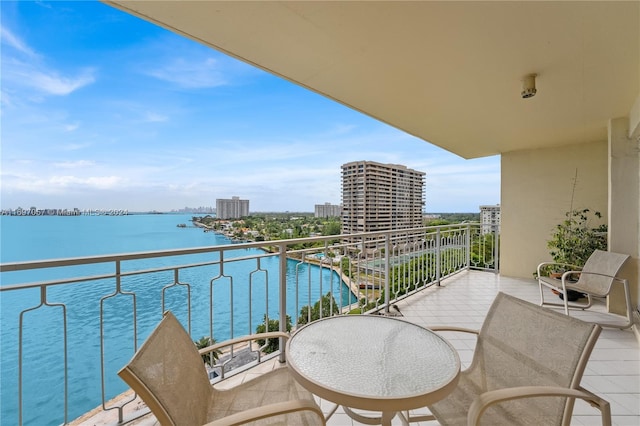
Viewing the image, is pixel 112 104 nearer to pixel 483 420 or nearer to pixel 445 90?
pixel 445 90

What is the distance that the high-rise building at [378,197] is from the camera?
8195 mm

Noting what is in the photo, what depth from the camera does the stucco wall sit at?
4.63 m

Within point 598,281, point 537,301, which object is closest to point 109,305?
point 598,281

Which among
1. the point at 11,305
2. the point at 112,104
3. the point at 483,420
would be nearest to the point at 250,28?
the point at 11,305

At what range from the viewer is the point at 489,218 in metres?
6.10

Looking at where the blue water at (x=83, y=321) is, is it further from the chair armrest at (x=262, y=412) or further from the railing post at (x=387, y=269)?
the railing post at (x=387, y=269)

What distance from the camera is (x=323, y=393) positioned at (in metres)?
1.02

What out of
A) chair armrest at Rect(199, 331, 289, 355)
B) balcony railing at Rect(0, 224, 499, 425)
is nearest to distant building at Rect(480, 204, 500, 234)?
balcony railing at Rect(0, 224, 499, 425)

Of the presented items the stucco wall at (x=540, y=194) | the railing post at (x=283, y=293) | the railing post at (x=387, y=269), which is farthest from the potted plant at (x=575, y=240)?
the railing post at (x=283, y=293)

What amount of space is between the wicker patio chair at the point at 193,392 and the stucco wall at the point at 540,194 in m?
5.76

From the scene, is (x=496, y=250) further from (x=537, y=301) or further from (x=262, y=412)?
(x=262, y=412)

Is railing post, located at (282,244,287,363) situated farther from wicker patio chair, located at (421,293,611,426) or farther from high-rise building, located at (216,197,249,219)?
high-rise building, located at (216,197,249,219)

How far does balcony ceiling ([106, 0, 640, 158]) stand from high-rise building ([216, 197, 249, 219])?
20.1 ft

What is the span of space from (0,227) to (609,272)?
276 inches
